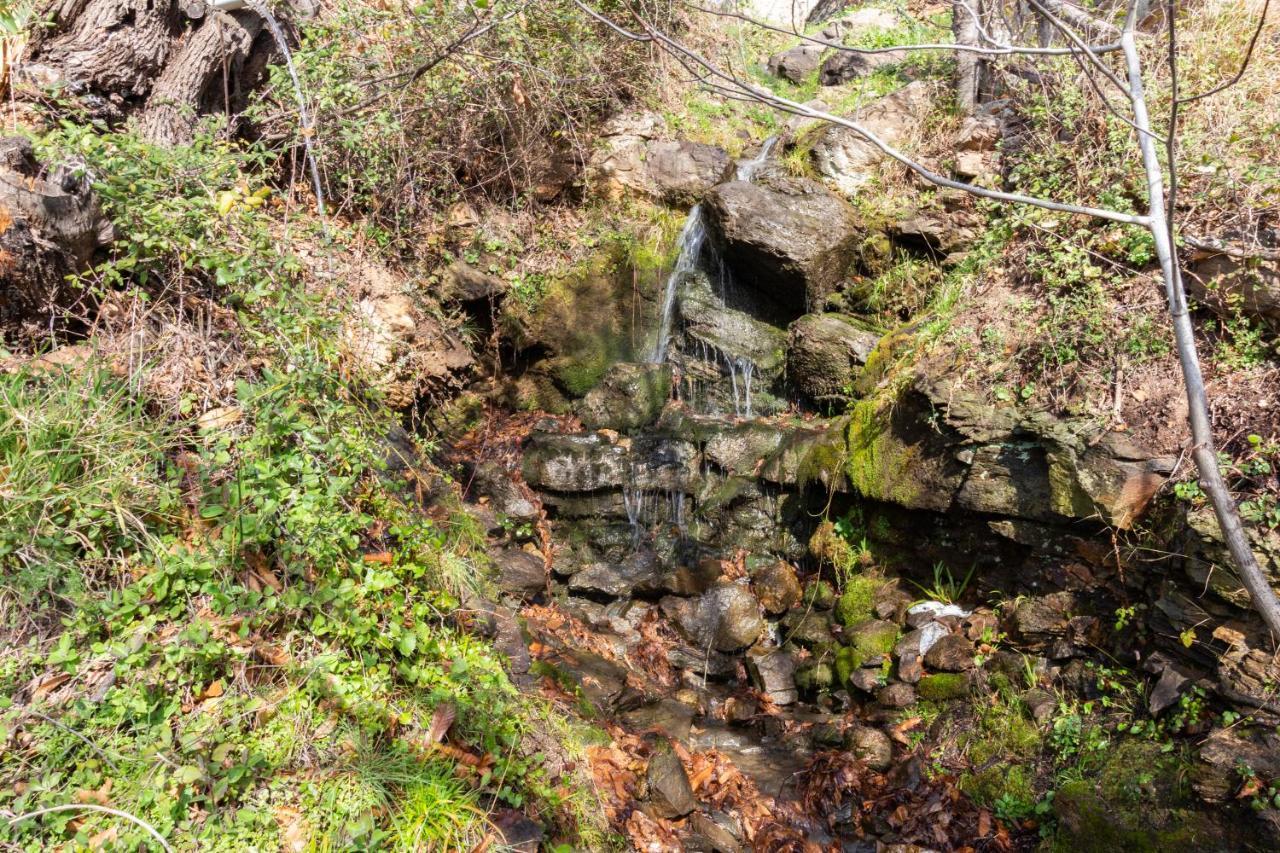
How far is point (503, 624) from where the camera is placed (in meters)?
4.64

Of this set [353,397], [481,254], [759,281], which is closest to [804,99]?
[759,281]

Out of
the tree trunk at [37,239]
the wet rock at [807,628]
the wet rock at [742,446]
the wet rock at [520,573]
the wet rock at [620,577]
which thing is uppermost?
the tree trunk at [37,239]

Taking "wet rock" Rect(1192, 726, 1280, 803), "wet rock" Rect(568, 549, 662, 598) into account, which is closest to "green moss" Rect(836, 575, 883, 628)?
"wet rock" Rect(568, 549, 662, 598)

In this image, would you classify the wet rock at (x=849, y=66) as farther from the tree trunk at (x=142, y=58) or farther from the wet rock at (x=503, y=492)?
the tree trunk at (x=142, y=58)

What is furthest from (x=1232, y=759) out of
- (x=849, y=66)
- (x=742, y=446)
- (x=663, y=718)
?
(x=849, y=66)

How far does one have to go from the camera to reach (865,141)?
340 inches

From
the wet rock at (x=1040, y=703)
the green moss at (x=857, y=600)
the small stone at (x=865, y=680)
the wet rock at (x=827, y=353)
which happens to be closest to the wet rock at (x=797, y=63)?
the wet rock at (x=827, y=353)

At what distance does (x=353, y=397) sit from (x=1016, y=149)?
6717 mm

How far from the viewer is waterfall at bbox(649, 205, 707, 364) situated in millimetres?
8336

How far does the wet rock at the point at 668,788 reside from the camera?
397 centimetres

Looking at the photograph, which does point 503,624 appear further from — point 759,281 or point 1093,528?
point 759,281

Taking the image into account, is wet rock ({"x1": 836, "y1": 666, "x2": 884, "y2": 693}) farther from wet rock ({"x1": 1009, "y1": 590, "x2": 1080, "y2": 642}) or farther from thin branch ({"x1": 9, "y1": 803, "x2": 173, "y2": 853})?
thin branch ({"x1": 9, "y1": 803, "x2": 173, "y2": 853})

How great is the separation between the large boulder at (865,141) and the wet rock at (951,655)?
559 cm

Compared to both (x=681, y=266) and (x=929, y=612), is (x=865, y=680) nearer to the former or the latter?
(x=929, y=612)
